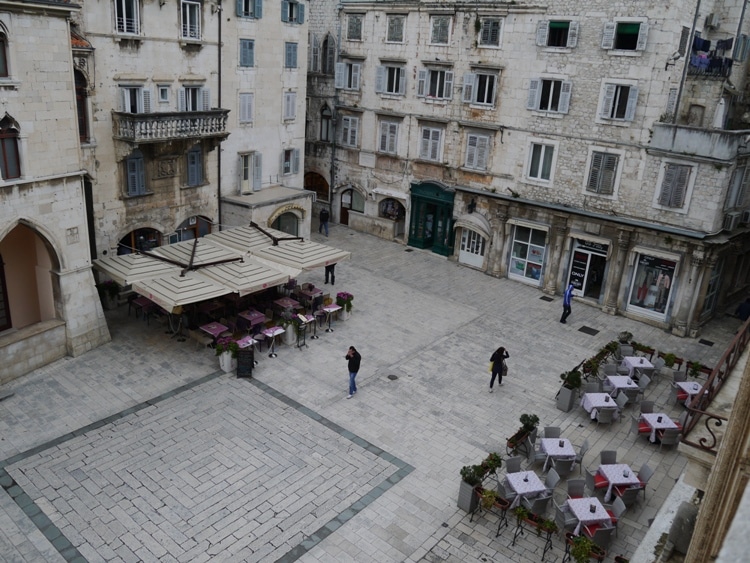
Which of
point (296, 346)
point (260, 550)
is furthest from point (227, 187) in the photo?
point (260, 550)

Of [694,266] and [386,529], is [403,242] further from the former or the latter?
[386,529]

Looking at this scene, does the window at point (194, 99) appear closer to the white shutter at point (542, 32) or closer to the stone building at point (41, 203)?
the stone building at point (41, 203)

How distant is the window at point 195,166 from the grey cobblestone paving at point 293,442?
6.29 metres

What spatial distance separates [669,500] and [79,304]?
59.7 ft

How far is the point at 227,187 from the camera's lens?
2930 centimetres

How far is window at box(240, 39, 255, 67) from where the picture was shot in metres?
28.1

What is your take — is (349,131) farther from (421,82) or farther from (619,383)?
(619,383)

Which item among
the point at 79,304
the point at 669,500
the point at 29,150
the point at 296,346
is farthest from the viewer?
the point at 296,346

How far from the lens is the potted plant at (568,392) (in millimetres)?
19656

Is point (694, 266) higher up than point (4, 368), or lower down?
higher up

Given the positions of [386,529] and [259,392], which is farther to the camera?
[259,392]

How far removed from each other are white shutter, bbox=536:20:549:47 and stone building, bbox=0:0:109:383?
18851 millimetres

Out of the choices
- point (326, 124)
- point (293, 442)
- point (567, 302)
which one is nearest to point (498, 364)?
point (293, 442)

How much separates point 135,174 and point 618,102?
19.9 metres
